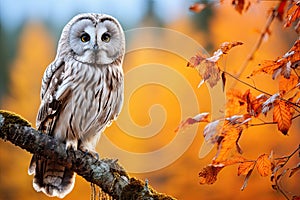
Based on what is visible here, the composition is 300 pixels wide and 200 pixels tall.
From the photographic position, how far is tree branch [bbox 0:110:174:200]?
1172 millimetres

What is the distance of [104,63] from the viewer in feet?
4.92

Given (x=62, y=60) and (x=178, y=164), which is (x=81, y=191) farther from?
(x=62, y=60)

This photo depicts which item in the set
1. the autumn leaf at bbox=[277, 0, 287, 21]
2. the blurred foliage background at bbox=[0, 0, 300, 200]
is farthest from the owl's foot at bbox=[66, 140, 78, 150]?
the blurred foliage background at bbox=[0, 0, 300, 200]

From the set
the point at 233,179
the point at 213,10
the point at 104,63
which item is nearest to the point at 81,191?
the point at 233,179

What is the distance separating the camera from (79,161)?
125cm

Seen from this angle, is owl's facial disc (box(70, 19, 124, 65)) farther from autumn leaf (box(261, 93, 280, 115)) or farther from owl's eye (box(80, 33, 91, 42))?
autumn leaf (box(261, 93, 280, 115))

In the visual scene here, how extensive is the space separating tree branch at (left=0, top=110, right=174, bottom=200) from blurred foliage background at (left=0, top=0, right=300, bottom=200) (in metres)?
1.55

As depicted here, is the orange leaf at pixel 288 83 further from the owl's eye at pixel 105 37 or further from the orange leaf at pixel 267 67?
the owl's eye at pixel 105 37

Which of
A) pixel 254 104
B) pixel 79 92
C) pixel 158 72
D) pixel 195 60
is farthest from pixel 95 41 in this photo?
pixel 158 72

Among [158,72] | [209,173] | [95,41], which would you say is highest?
[158,72]

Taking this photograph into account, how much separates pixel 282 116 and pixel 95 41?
684 millimetres

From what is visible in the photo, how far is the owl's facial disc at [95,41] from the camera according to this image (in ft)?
4.86

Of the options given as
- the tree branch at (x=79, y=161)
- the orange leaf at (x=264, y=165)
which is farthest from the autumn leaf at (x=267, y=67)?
the tree branch at (x=79, y=161)

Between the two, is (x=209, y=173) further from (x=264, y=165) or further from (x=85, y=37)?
(x=85, y=37)
